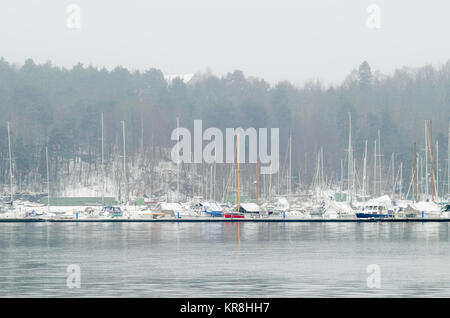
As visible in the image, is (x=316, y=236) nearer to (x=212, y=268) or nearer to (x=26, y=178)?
(x=212, y=268)

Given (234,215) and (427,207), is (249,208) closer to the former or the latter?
(234,215)

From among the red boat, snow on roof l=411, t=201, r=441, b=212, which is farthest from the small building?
snow on roof l=411, t=201, r=441, b=212

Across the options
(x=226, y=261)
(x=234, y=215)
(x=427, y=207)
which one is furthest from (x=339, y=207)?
(x=226, y=261)

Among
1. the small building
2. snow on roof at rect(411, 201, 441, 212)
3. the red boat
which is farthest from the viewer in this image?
the small building

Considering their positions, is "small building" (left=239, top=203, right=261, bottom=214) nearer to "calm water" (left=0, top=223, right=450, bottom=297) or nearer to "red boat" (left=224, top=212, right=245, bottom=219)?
"red boat" (left=224, top=212, right=245, bottom=219)

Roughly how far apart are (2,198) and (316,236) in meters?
88.6

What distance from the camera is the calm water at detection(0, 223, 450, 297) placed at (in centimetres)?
4338

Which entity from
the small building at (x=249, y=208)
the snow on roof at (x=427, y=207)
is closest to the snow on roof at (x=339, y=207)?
the snow on roof at (x=427, y=207)

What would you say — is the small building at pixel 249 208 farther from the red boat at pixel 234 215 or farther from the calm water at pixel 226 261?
the calm water at pixel 226 261

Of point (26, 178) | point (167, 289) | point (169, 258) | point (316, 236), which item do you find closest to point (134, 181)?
point (26, 178)

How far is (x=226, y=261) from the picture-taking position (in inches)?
2304

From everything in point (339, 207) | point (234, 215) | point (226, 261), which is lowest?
point (226, 261)

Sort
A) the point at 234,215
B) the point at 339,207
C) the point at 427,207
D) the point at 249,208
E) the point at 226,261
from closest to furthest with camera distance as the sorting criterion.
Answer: the point at 226,261
the point at 427,207
the point at 234,215
the point at 339,207
the point at 249,208
